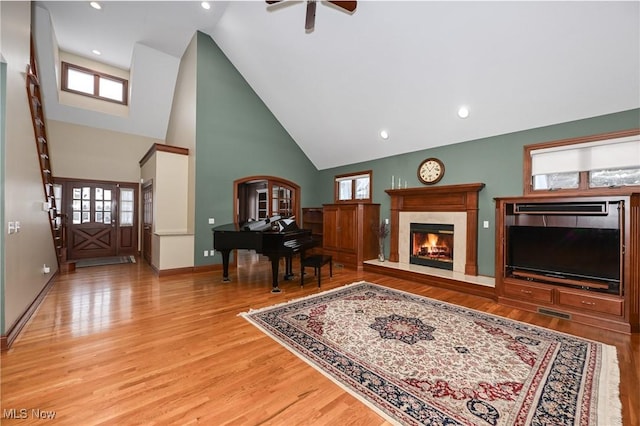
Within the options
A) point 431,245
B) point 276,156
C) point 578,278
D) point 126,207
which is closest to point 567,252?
point 578,278

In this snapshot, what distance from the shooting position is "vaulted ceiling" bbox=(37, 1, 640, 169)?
2.97 metres

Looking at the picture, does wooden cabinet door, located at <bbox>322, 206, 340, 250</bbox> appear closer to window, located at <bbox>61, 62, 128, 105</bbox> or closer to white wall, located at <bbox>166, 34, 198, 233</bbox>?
white wall, located at <bbox>166, 34, 198, 233</bbox>

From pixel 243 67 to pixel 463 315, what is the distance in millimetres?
6434

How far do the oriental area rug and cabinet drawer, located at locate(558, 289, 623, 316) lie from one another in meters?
0.66

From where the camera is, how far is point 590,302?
3023 millimetres

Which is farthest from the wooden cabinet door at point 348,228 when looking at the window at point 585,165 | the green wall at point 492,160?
the window at point 585,165

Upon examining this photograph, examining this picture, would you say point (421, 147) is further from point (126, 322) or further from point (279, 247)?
point (126, 322)

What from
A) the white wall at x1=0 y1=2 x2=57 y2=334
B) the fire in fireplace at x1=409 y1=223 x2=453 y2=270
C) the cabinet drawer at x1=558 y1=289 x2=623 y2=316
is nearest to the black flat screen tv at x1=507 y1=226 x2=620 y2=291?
the cabinet drawer at x1=558 y1=289 x2=623 y2=316

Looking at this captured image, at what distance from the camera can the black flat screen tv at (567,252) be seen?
308cm

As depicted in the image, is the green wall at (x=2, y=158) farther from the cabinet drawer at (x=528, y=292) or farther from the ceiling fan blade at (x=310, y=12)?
the cabinet drawer at (x=528, y=292)

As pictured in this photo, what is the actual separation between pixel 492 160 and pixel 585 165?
1144mm

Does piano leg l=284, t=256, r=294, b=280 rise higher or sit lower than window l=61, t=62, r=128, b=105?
lower

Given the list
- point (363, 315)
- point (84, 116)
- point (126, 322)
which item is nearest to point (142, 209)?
point (84, 116)

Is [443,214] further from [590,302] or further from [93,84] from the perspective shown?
[93,84]
